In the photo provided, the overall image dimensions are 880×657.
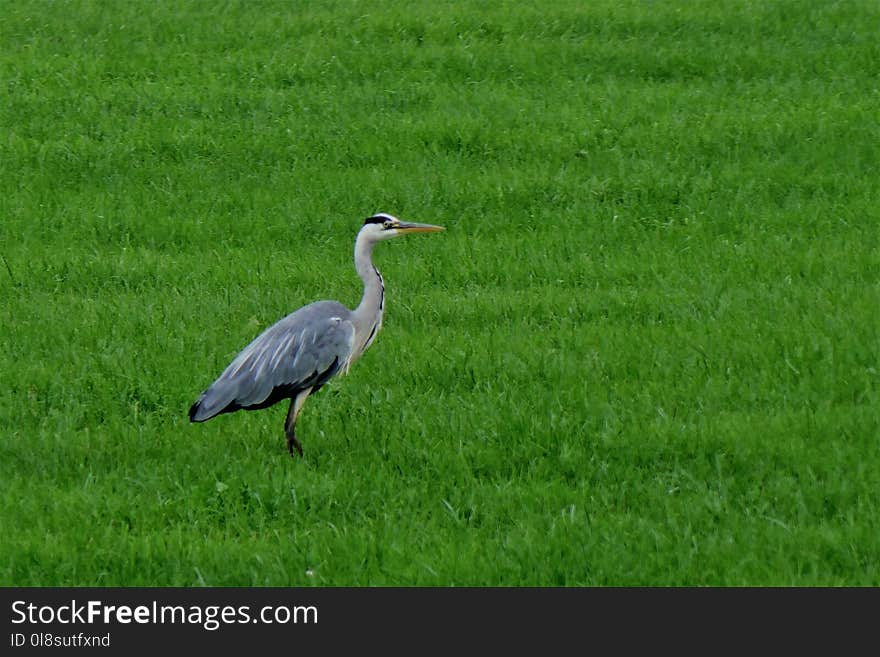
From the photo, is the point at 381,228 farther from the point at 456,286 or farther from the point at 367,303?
the point at 456,286

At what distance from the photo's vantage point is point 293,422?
8188 mm

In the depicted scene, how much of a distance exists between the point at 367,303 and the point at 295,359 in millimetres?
754

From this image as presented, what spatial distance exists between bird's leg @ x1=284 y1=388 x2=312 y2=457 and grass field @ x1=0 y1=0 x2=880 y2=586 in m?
0.12

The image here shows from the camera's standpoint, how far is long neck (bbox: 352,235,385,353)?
28.7ft

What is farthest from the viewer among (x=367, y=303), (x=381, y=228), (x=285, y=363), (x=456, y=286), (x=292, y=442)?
(x=456, y=286)

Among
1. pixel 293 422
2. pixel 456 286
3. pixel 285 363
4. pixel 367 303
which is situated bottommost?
pixel 456 286

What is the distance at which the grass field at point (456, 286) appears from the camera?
701 centimetres

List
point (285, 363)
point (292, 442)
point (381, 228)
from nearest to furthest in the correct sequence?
1. point (292, 442)
2. point (285, 363)
3. point (381, 228)

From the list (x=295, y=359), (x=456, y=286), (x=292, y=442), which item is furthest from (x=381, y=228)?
(x=456, y=286)

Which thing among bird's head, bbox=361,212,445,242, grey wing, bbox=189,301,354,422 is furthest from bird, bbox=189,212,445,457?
bird's head, bbox=361,212,445,242

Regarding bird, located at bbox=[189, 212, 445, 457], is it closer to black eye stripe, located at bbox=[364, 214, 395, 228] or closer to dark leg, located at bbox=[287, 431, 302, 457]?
dark leg, located at bbox=[287, 431, 302, 457]

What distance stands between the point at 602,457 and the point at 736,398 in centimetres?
Result: 126

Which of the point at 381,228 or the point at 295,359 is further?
the point at 381,228

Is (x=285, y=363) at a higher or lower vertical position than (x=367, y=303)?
lower
